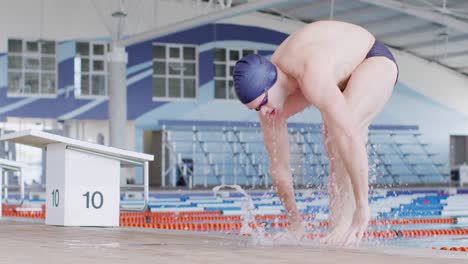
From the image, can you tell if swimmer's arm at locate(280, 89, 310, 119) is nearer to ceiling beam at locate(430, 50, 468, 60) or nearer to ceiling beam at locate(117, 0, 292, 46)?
ceiling beam at locate(117, 0, 292, 46)

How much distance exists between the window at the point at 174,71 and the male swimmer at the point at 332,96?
18.5m

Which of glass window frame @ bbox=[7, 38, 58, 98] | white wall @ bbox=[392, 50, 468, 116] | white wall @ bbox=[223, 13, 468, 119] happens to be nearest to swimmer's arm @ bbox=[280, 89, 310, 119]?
glass window frame @ bbox=[7, 38, 58, 98]

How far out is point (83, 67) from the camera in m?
21.3

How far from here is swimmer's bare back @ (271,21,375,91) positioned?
137 inches

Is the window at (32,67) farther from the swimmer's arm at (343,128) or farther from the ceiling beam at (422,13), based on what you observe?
the swimmer's arm at (343,128)

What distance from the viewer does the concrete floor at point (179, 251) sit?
270 cm

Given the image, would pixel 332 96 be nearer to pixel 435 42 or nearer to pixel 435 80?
pixel 435 42

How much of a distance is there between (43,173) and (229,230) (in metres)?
14.6

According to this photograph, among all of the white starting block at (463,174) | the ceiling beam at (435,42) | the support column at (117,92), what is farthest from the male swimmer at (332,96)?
the white starting block at (463,174)

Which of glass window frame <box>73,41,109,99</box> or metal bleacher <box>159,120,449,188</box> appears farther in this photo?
metal bleacher <box>159,120,449,188</box>

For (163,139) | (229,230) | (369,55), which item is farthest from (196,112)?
(369,55)

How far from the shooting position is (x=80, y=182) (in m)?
5.02

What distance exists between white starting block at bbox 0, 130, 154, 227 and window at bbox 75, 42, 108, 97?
643 inches

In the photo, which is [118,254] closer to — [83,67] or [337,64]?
[337,64]
